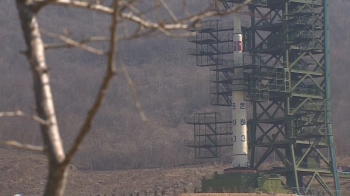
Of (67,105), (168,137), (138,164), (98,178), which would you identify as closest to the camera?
(98,178)

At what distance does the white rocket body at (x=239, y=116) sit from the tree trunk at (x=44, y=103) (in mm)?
36132

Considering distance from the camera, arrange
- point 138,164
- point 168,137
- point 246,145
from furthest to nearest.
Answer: point 168,137 → point 138,164 → point 246,145

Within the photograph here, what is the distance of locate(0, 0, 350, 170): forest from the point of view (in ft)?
217

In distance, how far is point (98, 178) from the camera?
52.7 metres

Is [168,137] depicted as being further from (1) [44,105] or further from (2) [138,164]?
(1) [44,105]

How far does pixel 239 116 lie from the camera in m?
42.4

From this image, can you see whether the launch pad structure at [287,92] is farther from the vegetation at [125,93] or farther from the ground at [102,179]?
the vegetation at [125,93]

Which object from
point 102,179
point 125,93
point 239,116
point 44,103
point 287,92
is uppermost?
point 125,93

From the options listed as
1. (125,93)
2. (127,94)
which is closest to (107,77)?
(127,94)

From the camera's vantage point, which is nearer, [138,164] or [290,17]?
[290,17]

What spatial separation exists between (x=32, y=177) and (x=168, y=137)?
19.2 metres

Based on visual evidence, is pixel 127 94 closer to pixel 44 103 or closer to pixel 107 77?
pixel 44 103

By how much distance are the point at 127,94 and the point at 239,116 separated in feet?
130

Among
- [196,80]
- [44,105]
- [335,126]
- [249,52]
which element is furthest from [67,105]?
[44,105]
